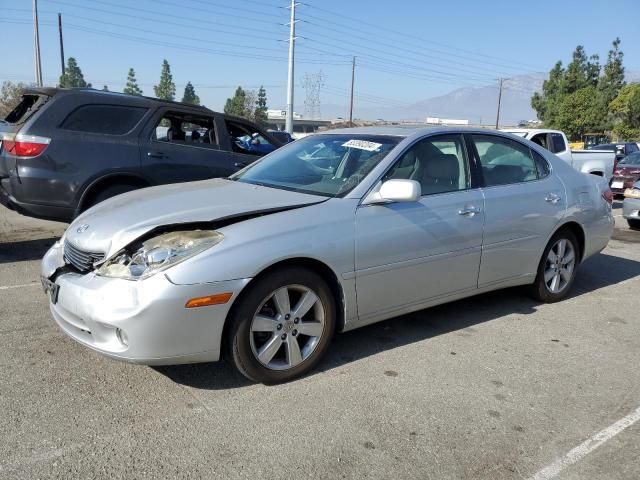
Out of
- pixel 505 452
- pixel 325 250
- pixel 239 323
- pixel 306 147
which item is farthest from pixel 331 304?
pixel 306 147

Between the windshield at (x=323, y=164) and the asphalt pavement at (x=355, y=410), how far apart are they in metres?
1.18

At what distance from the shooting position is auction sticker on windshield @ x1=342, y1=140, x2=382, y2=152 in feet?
13.8

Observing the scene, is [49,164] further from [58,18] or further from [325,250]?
[58,18]

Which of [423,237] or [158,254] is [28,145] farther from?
Result: [423,237]

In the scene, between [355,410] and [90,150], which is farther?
[90,150]

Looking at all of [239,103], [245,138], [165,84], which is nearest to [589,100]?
[245,138]

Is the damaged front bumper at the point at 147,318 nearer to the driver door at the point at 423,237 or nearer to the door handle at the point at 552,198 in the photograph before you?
the driver door at the point at 423,237

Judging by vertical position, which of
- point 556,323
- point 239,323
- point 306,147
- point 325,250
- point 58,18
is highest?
point 58,18

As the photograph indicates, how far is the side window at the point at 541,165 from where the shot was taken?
16.9ft

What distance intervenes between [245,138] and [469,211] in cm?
437

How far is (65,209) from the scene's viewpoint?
595cm

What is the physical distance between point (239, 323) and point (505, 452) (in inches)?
61.0

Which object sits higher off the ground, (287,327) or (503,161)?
(503,161)

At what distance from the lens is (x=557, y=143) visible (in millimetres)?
12102
